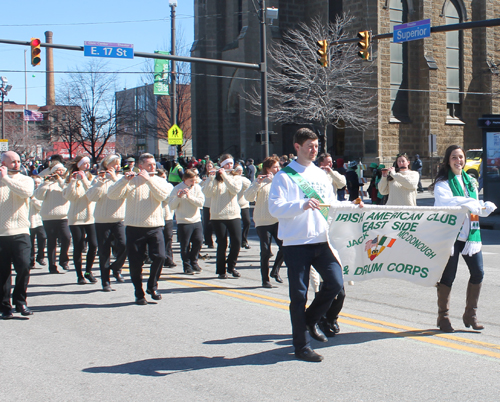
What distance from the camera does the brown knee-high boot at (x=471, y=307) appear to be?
233 inches

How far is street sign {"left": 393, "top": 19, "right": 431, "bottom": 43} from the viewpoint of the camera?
16656 millimetres

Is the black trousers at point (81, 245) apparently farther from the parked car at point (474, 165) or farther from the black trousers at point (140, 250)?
the parked car at point (474, 165)

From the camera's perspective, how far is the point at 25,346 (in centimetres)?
595

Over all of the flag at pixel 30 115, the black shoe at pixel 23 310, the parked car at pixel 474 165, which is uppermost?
the flag at pixel 30 115

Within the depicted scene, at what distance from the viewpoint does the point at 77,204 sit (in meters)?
9.58

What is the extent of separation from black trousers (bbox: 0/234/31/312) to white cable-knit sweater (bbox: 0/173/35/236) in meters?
0.09

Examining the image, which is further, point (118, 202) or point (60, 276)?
point (60, 276)

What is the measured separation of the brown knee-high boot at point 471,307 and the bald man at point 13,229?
4.84 m

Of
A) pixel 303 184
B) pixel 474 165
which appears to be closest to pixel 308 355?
pixel 303 184

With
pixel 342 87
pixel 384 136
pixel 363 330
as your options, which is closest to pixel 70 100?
pixel 342 87

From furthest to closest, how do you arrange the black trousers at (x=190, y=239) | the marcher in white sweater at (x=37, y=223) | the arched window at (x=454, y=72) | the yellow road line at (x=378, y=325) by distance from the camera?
the arched window at (x=454, y=72), the marcher in white sweater at (x=37, y=223), the black trousers at (x=190, y=239), the yellow road line at (x=378, y=325)

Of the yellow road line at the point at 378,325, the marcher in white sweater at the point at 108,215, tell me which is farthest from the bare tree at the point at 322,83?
the yellow road line at the point at 378,325

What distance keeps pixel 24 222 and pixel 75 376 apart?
8.98 ft

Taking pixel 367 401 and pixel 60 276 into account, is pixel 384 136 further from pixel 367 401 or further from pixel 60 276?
pixel 367 401
